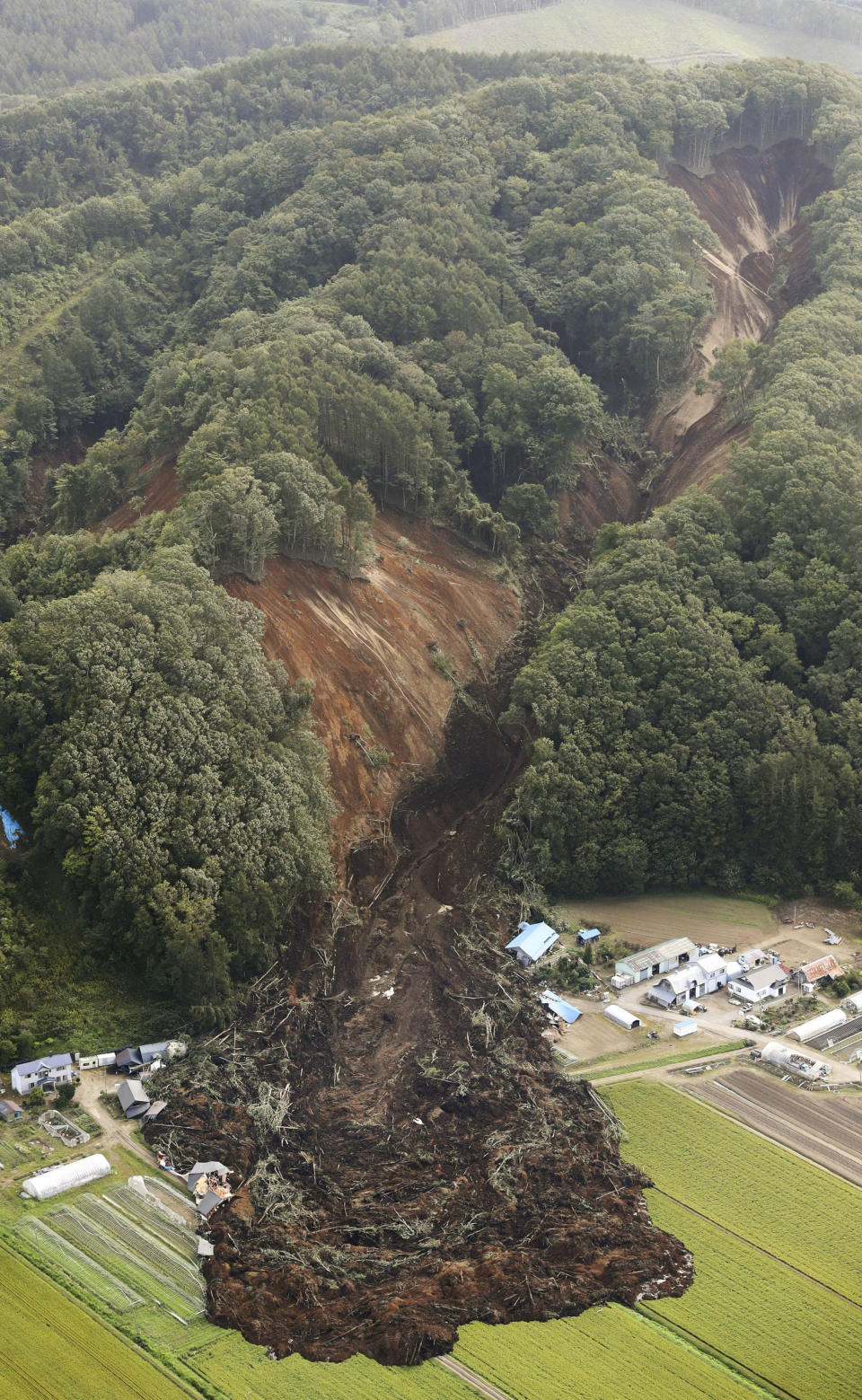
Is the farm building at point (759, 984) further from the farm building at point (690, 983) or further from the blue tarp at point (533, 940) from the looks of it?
the blue tarp at point (533, 940)

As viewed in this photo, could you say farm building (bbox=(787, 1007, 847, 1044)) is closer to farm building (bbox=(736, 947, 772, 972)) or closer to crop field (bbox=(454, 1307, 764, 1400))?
farm building (bbox=(736, 947, 772, 972))

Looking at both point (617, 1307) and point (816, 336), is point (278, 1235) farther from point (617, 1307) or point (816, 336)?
point (816, 336)

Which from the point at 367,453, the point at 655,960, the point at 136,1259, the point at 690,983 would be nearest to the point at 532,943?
the point at 655,960

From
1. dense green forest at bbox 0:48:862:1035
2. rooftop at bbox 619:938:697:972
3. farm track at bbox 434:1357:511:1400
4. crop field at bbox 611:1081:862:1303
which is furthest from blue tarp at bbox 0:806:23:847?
farm track at bbox 434:1357:511:1400

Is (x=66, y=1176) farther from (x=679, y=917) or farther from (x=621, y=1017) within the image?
(x=679, y=917)

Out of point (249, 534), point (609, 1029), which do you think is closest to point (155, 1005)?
point (609, 1029)
